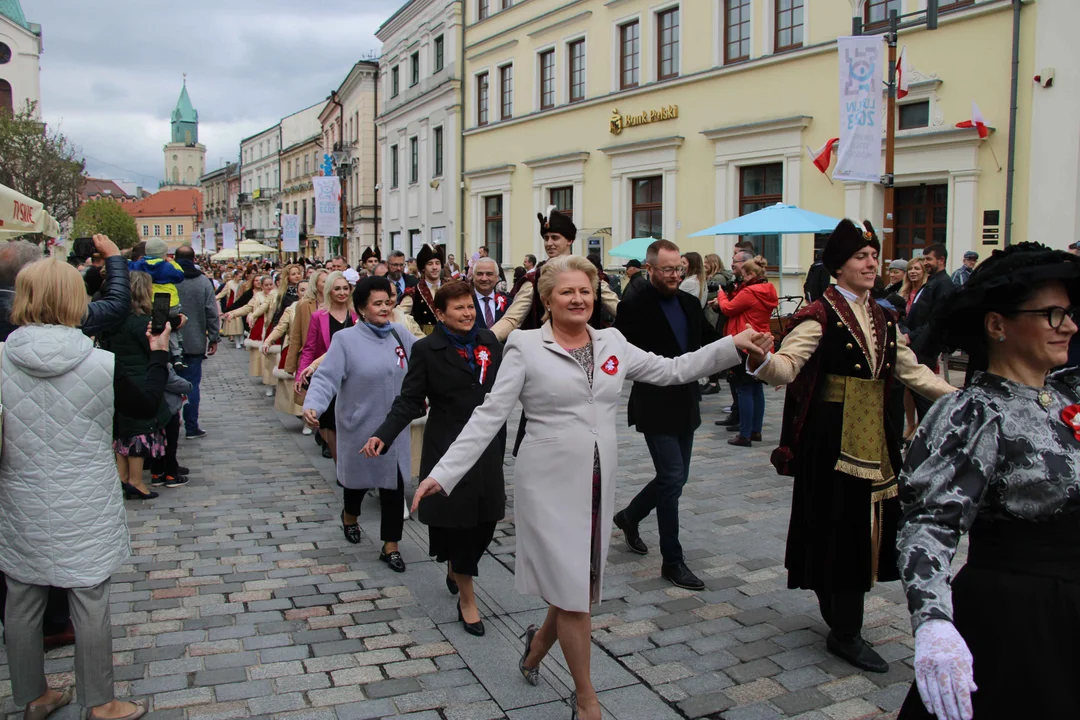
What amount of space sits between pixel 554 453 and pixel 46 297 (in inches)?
82.1

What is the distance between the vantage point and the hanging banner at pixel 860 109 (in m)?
12.0

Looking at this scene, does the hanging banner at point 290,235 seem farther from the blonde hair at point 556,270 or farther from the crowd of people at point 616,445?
the blonde hair at point 556,270

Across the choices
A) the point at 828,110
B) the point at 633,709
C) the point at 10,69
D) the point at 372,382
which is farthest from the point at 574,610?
the point at 10,69

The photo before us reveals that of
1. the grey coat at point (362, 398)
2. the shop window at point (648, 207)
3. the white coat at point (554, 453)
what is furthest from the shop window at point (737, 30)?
the white coat at point (554, 453)

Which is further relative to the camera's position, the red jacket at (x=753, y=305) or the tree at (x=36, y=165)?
the tree at (x=36, y=165)

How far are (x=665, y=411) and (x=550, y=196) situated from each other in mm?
23261

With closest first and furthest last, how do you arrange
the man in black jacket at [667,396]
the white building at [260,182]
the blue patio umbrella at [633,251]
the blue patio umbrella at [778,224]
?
the man in black jacket at [667,396]
the blue patio umbrella at [778,224]
the blue patio umbrella at [633,251]
the white building at [260,182]

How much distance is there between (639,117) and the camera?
2352 centimetres

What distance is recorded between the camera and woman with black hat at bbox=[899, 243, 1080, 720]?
229 centimetres

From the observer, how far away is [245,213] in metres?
94.1

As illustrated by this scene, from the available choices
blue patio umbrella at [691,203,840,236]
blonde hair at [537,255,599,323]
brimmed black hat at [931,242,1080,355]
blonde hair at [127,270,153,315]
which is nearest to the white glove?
brimmed black hat at [931,242,1080,355]

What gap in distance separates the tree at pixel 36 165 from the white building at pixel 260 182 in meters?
41.0

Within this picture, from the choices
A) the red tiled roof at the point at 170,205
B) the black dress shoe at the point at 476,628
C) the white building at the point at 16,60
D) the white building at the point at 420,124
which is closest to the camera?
Result: the black dress shoe at the point at 476,628

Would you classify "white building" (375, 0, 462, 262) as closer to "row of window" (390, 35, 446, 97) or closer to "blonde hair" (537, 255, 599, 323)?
"row of window" (390, 35, 446, 97)
